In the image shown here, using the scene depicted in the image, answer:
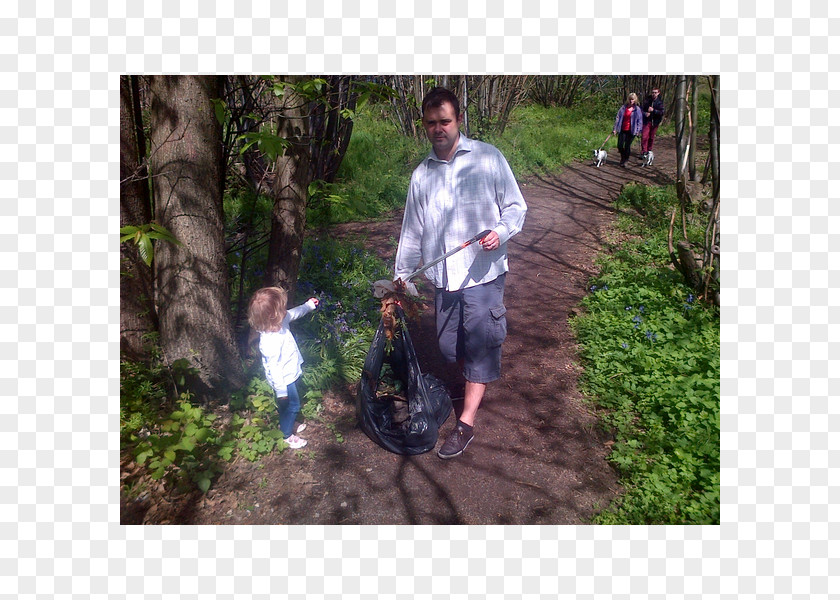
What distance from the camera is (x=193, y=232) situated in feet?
9.21

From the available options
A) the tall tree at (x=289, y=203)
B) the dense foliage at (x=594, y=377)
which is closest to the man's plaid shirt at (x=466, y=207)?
the dense foliage at (x=594, y=377)

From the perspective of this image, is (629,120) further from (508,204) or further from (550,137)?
(508,204)

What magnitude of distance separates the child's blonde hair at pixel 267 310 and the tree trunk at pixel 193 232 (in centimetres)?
48

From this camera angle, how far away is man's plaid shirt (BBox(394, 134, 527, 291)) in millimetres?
2443

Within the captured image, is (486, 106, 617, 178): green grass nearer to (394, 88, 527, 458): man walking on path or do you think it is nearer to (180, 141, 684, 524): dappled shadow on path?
(180, 141, 684, 524): dappled shadow on path

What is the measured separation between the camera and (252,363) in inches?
133

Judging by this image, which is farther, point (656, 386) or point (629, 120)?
point (629, 120)

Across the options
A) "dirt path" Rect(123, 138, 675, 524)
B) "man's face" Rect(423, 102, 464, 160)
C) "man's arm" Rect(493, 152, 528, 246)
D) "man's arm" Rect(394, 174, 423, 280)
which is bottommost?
"dirt path" Rect(123, 138, 675, 524)

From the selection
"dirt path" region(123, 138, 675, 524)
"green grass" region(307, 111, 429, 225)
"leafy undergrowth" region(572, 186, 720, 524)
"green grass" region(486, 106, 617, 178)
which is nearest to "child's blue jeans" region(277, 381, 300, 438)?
"dirt path" region(123, 138, 675, 524)

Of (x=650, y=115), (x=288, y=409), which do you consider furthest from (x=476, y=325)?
(x=650, y=115)

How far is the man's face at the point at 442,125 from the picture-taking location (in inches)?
92.4

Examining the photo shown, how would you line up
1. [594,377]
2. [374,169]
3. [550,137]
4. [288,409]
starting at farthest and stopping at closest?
[550,137], [374,169], [594,377], [288,409]

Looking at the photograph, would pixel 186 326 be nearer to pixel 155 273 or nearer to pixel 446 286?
pixel 155 273

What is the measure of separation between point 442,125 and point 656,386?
2081 mm
